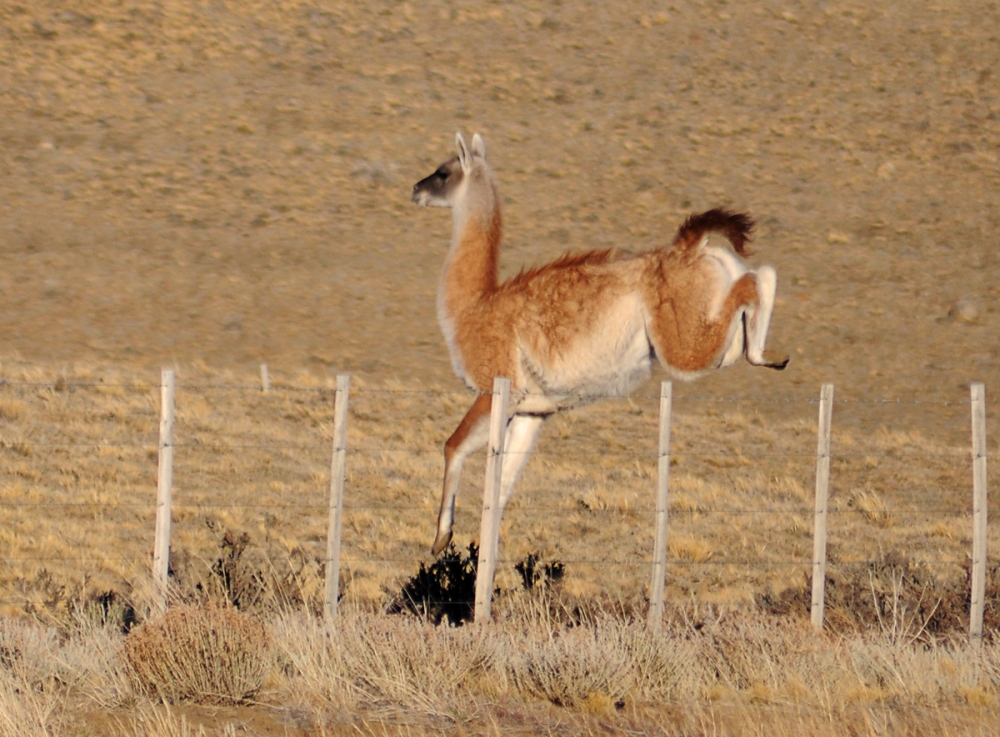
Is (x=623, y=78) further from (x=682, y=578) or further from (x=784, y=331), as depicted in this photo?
(x=682, y=578)

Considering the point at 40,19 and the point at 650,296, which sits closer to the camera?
the point at 650,296

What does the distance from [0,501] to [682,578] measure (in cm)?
658

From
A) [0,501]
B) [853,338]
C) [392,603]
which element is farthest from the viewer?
[853,338]

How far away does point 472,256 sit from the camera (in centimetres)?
896

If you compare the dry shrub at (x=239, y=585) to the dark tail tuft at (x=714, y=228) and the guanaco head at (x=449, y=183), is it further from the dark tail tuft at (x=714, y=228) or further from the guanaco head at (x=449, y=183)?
the dark tail tuft at (x=714, y=228)

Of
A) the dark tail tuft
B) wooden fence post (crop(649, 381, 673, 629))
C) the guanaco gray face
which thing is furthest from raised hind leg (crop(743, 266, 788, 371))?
the guanaco gray face

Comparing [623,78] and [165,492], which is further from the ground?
[623,78]

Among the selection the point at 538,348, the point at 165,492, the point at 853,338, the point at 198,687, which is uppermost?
the point at 853,338

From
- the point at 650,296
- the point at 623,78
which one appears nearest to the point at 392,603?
the point at 650,296

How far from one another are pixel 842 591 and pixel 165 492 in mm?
4698

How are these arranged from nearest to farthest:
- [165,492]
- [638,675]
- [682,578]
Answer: [638,675] < [165,492] < [682,578]

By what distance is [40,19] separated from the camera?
39.5 meters

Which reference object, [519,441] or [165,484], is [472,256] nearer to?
[519,441]

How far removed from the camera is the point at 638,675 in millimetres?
6891
